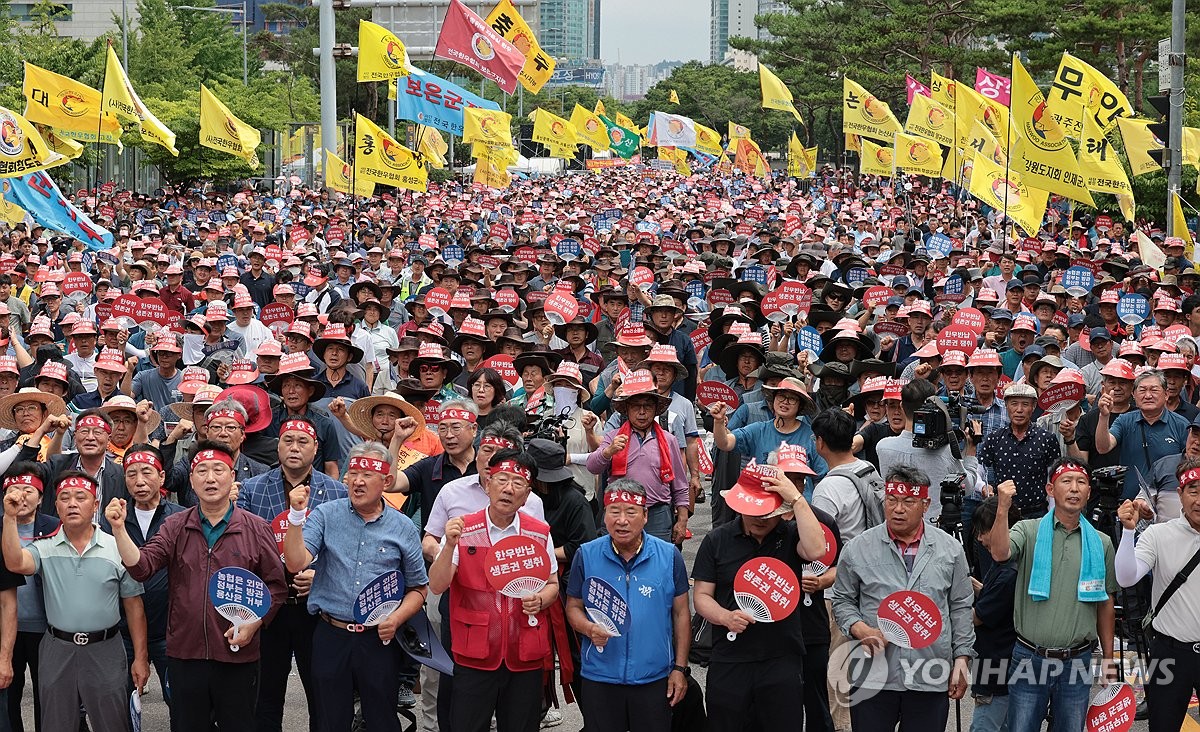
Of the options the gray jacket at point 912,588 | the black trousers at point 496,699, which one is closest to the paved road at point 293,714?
the black trousers at point 496,699

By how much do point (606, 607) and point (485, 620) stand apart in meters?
0.53

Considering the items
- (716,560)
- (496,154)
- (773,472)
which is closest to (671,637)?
(716,560)

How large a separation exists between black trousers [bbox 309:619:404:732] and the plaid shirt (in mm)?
852

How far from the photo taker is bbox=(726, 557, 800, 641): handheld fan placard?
238 inches

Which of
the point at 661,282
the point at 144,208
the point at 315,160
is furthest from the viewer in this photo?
the point at 315,160

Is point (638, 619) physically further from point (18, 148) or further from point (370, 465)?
point (18, 148)

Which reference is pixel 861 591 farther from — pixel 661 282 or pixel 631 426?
pixel 661 282

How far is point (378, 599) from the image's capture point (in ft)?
20.9

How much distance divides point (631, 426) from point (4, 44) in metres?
34.7

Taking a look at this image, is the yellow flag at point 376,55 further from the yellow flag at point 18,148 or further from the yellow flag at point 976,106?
the yellow flag at point 976,106

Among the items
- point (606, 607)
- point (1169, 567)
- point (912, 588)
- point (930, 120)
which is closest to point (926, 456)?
point (1169, 567)

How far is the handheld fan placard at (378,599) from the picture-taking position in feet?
20.8

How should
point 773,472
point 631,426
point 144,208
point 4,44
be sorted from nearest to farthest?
point 773,472
point 631,426
point 144,208
point 4,44

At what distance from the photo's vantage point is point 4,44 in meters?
38.6
